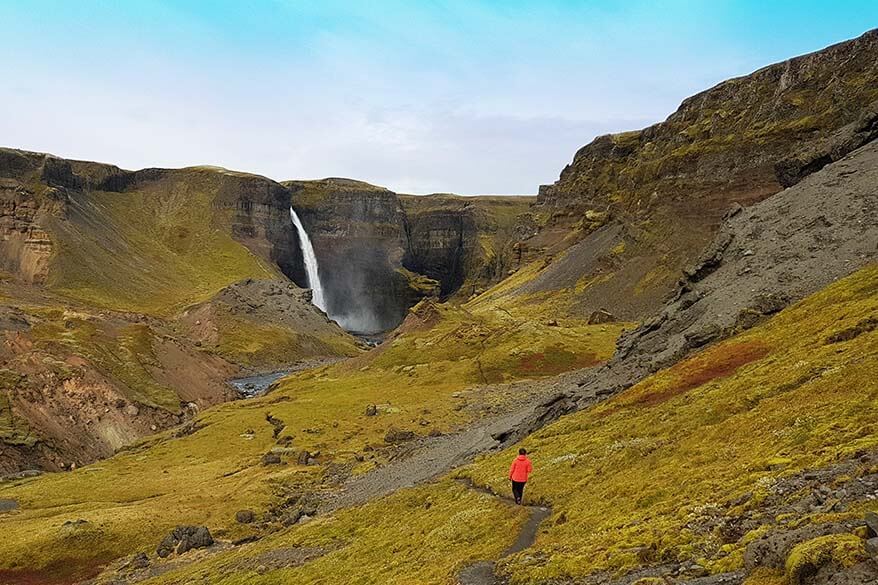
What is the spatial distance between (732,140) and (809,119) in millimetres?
15926

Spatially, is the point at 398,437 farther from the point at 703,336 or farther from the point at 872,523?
the point at 872,523

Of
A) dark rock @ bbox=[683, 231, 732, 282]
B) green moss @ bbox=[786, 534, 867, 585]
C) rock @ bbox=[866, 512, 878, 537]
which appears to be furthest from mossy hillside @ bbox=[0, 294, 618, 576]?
rock @ bbox=[866, 512, 878, 537]

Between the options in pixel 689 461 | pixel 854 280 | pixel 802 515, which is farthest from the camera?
pixel 854 280

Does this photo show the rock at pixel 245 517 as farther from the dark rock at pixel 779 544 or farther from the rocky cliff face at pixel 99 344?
the rocky cliff face at pixel 99 344

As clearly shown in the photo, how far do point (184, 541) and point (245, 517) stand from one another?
5.09 meters

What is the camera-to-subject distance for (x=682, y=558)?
17.3 metres

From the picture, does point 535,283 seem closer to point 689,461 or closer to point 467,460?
point 467,460

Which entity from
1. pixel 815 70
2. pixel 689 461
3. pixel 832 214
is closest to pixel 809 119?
pixel 815 70

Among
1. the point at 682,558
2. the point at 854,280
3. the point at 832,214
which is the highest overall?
the point at 832,214

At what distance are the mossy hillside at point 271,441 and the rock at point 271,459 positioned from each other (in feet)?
3.37

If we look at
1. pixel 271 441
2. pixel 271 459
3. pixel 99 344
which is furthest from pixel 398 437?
pixel 99 344

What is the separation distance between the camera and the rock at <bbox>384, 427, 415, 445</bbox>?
6638cm

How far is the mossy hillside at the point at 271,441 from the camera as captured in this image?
152 feet

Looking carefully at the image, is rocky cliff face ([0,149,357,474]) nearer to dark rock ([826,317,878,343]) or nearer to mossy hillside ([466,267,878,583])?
mossy hillside ([466,267,878,583])
